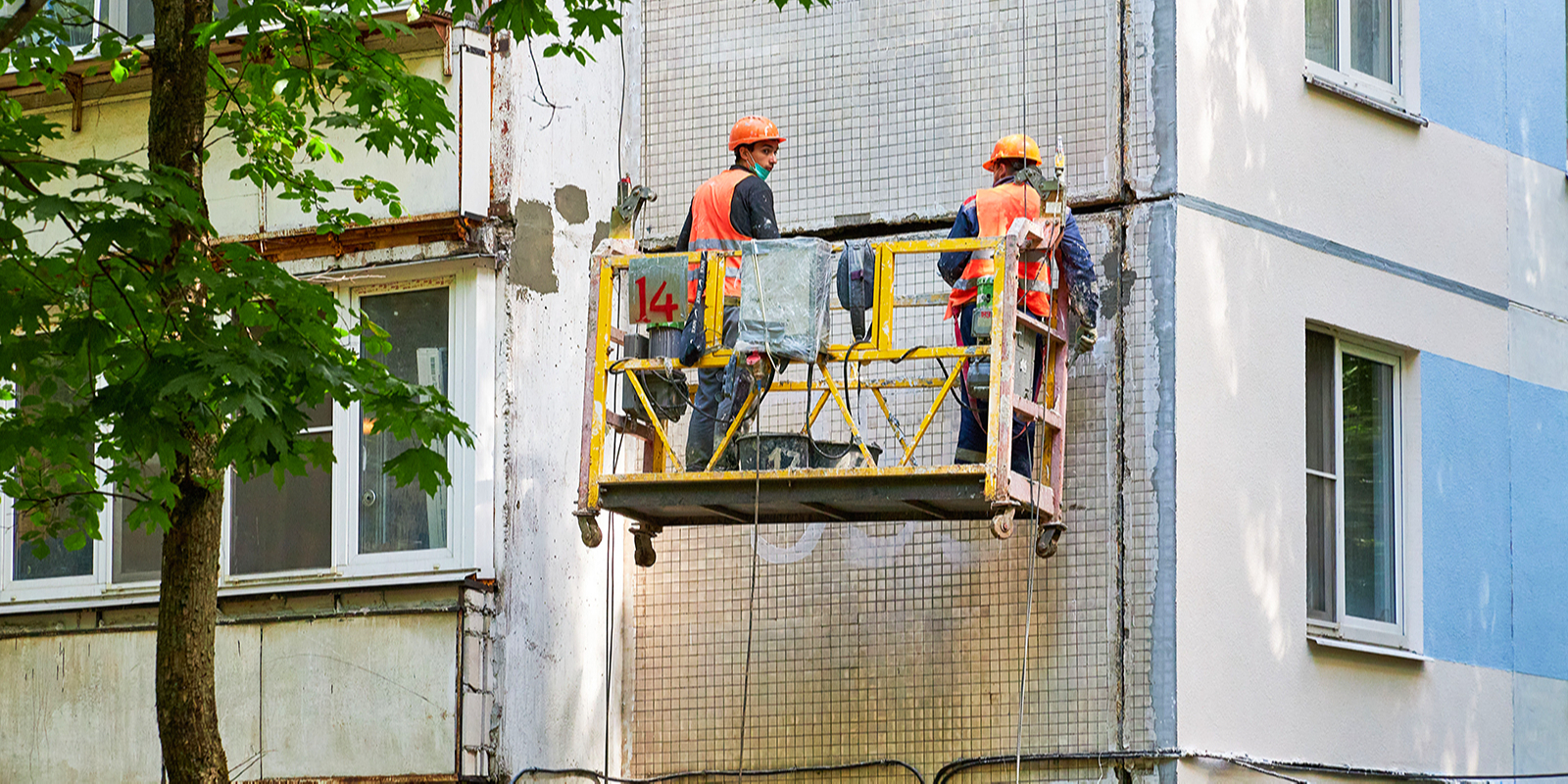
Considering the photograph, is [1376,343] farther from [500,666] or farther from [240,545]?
[240,545]

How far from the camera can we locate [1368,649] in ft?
40.7

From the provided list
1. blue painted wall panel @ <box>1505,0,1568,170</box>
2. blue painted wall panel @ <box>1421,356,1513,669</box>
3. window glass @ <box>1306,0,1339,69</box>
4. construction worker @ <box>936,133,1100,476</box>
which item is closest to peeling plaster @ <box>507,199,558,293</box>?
construction worker @ <box>936,133,1100,476</box>

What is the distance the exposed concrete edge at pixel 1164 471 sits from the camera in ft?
37.7

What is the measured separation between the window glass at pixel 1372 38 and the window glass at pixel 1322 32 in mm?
236

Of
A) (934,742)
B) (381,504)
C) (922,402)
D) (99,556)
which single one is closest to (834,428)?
(922,402)

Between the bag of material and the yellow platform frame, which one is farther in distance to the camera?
the bag of material

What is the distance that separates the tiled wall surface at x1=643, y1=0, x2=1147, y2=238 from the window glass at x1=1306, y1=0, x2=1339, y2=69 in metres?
1.66

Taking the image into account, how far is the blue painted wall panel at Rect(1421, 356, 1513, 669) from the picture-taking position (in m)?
13.1

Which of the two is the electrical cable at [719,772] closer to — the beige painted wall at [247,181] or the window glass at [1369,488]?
the window glass at [1369,488]

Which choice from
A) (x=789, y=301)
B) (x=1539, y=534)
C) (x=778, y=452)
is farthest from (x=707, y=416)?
(x=1539, y=534)

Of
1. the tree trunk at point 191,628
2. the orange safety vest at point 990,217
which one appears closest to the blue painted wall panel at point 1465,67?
the orange safety vest at point 990,217

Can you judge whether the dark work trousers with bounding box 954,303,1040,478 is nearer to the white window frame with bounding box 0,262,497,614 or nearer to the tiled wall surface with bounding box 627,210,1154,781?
the tiled wall surface with bounding box 627,210,1154,781

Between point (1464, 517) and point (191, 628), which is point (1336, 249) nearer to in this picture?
point (1464, 517)

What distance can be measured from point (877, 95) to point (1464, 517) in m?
4.28
